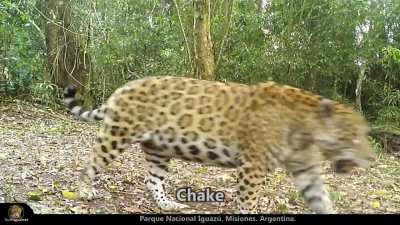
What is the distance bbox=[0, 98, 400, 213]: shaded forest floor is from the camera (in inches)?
105

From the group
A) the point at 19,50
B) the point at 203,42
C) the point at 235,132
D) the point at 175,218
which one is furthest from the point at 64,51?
the point at 175,218

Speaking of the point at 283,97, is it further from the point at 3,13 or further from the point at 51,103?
the point at 3,13

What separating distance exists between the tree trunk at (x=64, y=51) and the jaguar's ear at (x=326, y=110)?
5.58 ft

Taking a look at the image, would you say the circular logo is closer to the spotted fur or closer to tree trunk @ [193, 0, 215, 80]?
the spotted fur

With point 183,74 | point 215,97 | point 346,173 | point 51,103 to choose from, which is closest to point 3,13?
point 51,103

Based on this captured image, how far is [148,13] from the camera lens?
438 cm

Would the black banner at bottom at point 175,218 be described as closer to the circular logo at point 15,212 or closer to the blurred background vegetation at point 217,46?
the circular logo at point 15,212

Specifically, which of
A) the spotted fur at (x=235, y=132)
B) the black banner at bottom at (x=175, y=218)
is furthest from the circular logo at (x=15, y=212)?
the spotted fur at (x=235, y=132)

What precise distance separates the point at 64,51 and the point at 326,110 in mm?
2435

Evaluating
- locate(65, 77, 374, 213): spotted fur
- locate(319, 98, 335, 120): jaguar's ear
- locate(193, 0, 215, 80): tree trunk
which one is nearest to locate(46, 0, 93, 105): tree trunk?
locate(193, 0, 215, 80): tree trunk

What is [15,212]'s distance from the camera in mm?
2389

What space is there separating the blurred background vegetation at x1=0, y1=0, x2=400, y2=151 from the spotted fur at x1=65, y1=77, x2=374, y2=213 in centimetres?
55

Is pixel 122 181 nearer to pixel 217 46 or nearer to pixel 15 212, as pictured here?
pixel 15 212

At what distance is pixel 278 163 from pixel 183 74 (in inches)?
54.0
